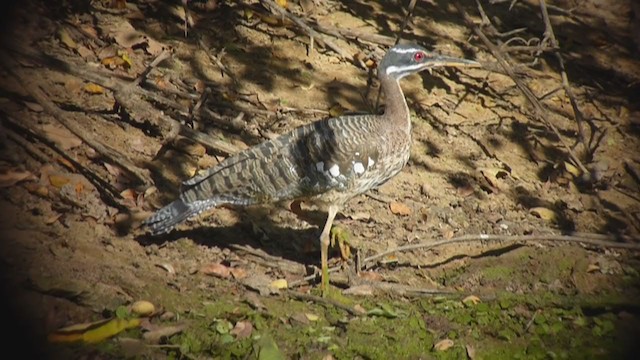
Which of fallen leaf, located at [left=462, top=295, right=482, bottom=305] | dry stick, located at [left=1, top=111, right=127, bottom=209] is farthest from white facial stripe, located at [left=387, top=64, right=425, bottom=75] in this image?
dry stick, located at [left=1, top=111, right=127, bottom=209]

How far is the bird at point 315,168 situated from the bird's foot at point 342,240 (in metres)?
0.28

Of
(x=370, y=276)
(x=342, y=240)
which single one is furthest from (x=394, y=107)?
(x=370, y=276)

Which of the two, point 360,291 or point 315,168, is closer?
point 360,291

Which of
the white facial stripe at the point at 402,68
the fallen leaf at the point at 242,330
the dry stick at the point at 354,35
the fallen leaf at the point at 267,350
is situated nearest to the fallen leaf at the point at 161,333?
the fallen leaf at the point at 242,330

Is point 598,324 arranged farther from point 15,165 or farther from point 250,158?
point 15,165

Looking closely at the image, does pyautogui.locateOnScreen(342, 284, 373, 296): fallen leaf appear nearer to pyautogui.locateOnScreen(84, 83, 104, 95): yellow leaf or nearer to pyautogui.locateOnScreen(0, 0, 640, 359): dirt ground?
pyautogui.locateOnScreen(0, 0, 640, 359): dirt ground

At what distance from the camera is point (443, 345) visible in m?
5.09

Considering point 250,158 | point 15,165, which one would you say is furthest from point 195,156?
point 15,165

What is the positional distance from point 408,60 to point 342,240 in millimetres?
1772

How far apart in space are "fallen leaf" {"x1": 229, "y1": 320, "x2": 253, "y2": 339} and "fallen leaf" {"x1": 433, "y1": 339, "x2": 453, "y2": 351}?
1.38m

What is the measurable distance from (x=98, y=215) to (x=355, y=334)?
2.35 metres

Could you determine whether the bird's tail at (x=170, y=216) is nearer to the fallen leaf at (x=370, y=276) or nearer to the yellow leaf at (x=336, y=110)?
the fallen leaf at (x=370, y=276)

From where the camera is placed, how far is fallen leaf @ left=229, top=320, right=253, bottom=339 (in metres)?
4.75

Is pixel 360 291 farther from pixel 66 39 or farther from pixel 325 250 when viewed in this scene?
pixel 66 39
